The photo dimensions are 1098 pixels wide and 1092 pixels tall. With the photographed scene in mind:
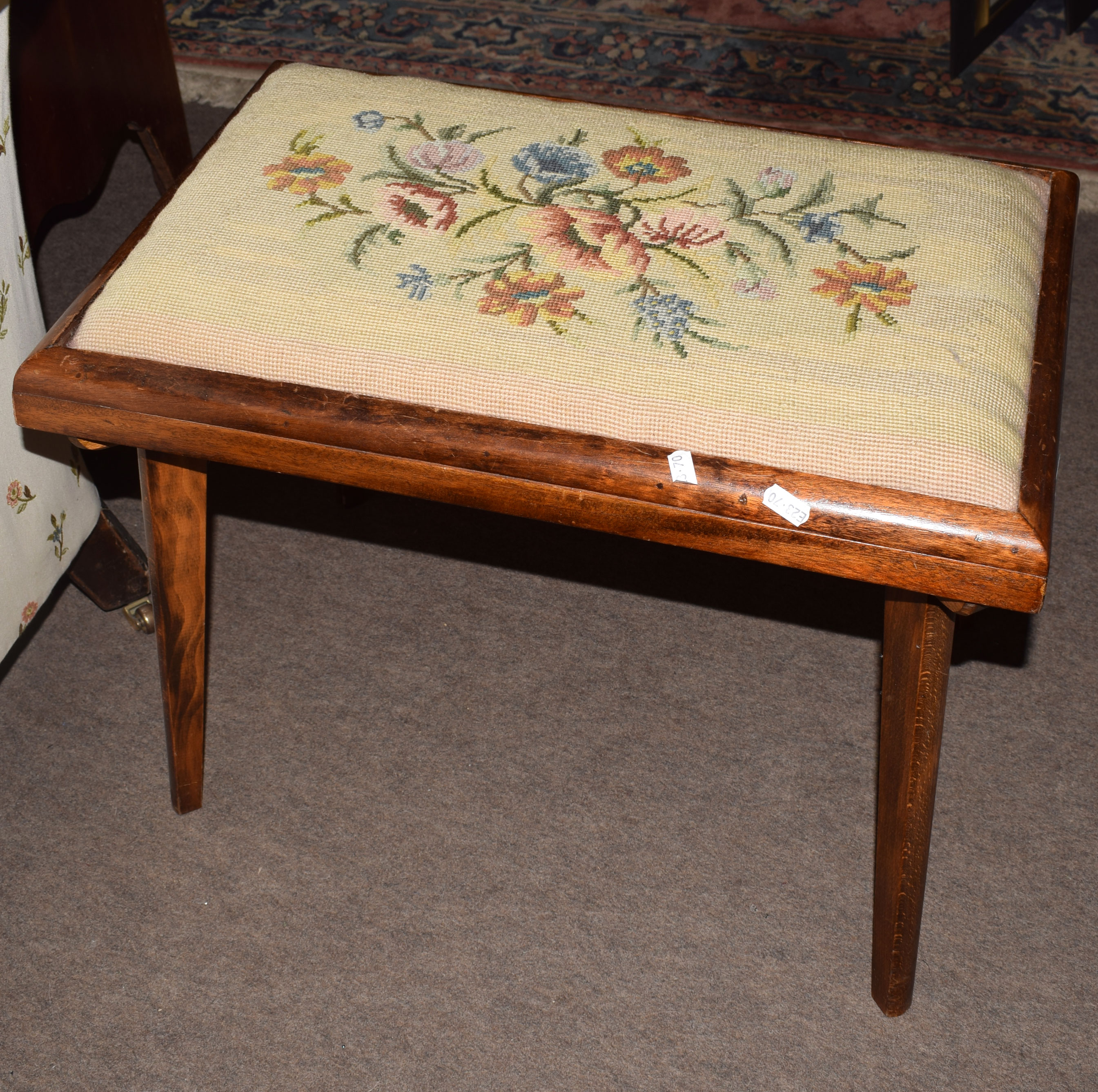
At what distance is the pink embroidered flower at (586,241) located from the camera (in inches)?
34.2

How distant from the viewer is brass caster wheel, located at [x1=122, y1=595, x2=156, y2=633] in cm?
130

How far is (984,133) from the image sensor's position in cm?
203

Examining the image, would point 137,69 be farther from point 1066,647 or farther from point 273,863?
point 1066,647

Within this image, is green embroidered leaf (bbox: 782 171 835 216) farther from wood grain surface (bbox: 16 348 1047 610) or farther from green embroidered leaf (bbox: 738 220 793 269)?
wood grain surface (bbox: 16 348 1047 610)

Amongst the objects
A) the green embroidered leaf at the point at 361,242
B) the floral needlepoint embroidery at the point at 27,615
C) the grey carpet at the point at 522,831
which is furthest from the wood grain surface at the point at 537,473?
the grey carpet at the point at 522,831

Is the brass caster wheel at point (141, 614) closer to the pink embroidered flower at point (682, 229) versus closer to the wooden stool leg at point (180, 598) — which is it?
the wooden stool leg at point (180, 598)

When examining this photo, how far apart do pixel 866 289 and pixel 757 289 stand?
7cm

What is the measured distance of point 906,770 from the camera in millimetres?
885

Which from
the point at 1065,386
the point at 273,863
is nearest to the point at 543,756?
the point at 273,863

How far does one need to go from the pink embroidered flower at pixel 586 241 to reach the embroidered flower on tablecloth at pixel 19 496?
0.49 m

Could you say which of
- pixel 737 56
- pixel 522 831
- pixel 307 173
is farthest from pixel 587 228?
pixel 737 56

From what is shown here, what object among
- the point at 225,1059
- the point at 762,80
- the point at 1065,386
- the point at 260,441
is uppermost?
the point at 260,441

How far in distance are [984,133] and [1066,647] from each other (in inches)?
42.2

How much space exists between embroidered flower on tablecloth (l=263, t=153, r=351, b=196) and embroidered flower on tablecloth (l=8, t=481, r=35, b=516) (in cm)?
35
